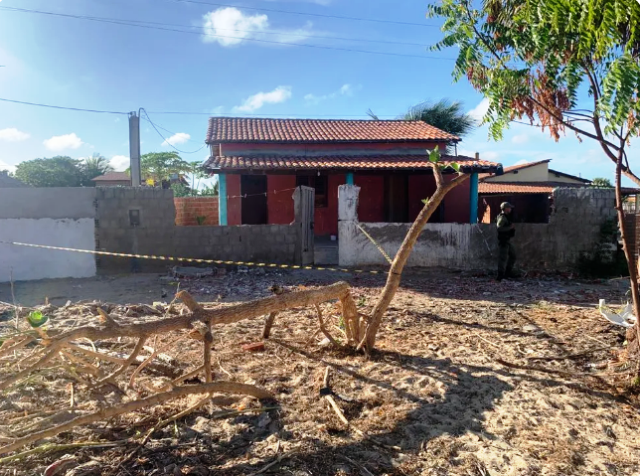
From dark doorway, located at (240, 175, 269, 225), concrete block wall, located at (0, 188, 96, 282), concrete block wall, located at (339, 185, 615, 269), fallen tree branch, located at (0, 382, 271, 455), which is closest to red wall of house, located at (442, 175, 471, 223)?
concrete block wall, located at (339, 185, 615, 269)

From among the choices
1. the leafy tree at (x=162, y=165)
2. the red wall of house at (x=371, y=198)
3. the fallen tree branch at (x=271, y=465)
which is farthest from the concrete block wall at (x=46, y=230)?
the leafy tree at (x=162, y=165)

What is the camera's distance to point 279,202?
1380 centimetres

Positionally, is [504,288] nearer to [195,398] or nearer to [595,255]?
[595,255]

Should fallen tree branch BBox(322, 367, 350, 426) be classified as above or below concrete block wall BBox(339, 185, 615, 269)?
below

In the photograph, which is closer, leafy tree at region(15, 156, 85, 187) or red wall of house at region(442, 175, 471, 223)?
red wall of house at region(442, 175, 471, 223)

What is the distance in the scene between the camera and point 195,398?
3299 millimetres

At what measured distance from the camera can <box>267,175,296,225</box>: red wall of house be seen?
45.0 feet

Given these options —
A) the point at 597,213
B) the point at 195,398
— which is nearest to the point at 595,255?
the point at 597,213

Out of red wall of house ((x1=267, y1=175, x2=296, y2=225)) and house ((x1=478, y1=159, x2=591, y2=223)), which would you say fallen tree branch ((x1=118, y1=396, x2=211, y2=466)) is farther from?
house ((x1=478, y1=159, x2=591, y2=223))

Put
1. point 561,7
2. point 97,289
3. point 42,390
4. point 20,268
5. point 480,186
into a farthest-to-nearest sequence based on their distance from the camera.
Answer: point 480,186 < point 20,268 < point 97,289 < point 42,390 < point 561,7

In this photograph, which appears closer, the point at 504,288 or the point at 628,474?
the point at 628,474

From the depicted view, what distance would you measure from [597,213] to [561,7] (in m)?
7.53

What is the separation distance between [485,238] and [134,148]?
1240 cm

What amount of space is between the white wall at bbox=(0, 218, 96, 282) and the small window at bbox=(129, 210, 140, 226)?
2.48 ft
